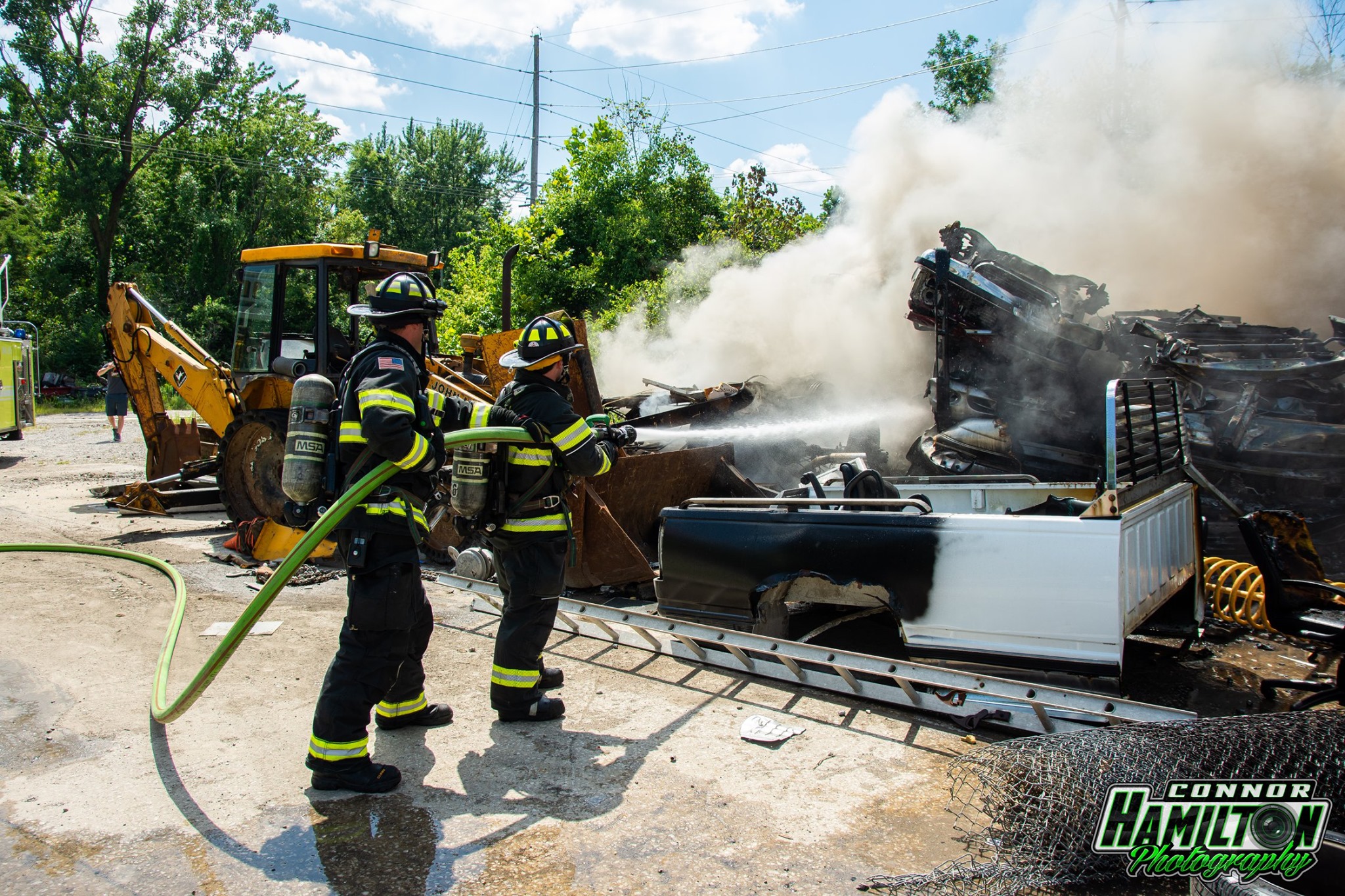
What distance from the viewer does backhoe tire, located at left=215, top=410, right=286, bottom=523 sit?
7.86 meters

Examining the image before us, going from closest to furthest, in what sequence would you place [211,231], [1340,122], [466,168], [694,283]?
[1340,122] < [694,283] < [211,231] < [466,168]

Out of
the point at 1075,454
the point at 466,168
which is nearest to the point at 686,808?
the point at 1075,454

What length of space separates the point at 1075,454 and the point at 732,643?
477 cm

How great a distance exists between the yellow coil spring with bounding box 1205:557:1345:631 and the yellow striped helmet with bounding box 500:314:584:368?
4.42 m

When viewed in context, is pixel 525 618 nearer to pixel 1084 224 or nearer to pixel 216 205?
pixel 1084 224

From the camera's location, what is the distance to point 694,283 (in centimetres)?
1545

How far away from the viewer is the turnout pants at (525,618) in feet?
12.9

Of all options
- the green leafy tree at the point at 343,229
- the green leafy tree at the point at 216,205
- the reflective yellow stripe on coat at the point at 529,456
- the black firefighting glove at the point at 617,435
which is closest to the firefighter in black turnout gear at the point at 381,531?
the reflective yellow stripe on coat at the point at 529,456

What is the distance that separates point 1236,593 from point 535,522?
4.48 meters

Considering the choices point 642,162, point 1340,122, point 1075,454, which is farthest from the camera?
point 642,162

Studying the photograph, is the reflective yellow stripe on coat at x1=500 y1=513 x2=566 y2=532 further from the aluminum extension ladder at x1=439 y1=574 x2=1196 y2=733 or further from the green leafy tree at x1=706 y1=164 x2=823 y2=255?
the green leafy tree at x1=706 y1=164 x2=823 y2=255

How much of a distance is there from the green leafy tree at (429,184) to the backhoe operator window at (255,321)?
32.8m

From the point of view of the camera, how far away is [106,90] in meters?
28.6

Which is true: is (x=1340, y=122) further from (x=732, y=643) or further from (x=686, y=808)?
(x=686, y=808)
